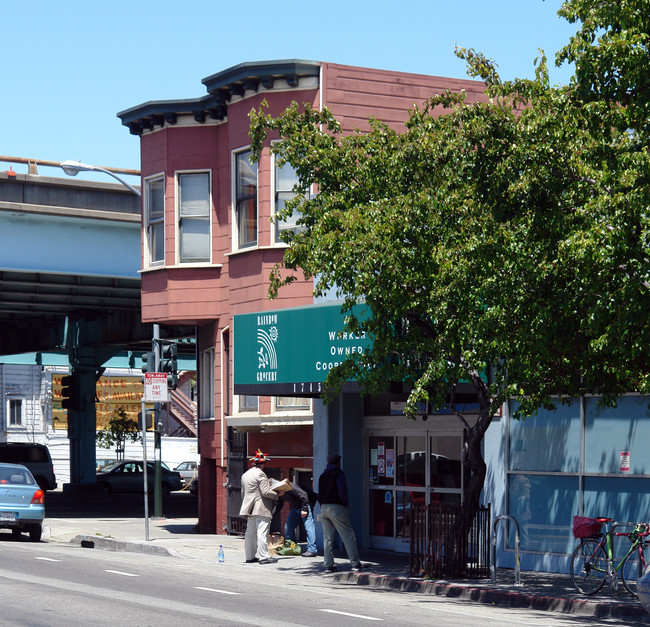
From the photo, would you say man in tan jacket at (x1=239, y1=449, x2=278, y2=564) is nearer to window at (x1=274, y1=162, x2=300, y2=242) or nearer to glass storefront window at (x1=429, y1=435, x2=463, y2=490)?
glass storefront window at (x1=429, y1=435, x2=463, y2=490)

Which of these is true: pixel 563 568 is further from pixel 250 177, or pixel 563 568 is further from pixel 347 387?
pixel 250 177

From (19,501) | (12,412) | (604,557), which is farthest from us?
(12,412)

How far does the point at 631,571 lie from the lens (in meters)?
15.3

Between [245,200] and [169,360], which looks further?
[169,360]

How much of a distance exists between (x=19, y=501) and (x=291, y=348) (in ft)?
23.7

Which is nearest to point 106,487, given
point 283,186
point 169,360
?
point 169,360

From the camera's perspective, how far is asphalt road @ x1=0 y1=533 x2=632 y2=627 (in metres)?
12.4

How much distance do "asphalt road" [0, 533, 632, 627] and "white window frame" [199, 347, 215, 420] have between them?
296 inches

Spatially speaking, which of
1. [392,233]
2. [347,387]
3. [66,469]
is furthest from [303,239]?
[66,469]

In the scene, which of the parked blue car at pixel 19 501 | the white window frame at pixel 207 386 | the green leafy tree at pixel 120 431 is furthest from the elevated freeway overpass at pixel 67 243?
the green leafy tree at pixel 120 431

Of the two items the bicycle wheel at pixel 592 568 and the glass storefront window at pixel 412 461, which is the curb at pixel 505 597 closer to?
the bicycle wheel at pixel 592 568

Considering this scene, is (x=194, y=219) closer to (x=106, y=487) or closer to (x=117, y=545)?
(x=117, y=545)

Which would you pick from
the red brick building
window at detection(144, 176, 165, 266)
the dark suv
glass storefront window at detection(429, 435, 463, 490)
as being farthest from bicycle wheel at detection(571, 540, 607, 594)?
the dark suv

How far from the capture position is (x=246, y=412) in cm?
2469
